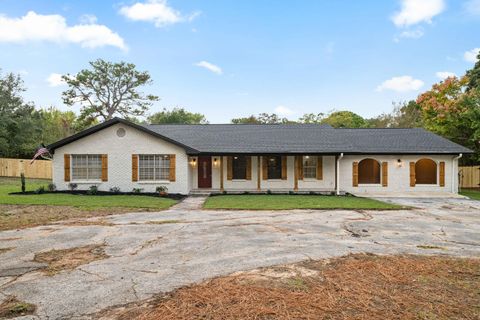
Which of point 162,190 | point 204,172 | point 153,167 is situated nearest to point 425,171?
point 204,172

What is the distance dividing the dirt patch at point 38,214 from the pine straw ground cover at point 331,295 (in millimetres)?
6921

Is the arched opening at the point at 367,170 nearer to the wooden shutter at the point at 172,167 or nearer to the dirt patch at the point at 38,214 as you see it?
the wooden shutter at the point at 172,167

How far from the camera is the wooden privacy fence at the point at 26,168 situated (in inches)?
1097

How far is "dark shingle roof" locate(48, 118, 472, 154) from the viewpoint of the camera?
16641 millimetres

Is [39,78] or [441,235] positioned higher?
[39,78]

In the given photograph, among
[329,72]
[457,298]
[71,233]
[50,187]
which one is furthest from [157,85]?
[457,298]

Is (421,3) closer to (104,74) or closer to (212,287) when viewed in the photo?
(212,287)

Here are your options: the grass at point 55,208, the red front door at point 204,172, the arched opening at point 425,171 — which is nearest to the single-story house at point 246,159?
the red front door at point 204,172

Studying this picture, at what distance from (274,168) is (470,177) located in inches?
641

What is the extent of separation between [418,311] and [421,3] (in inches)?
658

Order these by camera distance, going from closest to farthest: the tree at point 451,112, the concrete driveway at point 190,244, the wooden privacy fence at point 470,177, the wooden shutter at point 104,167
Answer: the concrete driveway at point 190,244 → the wooden shutter at point 104,167 → the tree at point 451,112 → the wooden privacy fence at point 470,177

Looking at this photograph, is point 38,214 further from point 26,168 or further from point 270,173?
point 26,168

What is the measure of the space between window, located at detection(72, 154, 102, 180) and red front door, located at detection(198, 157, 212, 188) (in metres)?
5.47

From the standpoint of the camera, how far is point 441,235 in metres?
7.29
